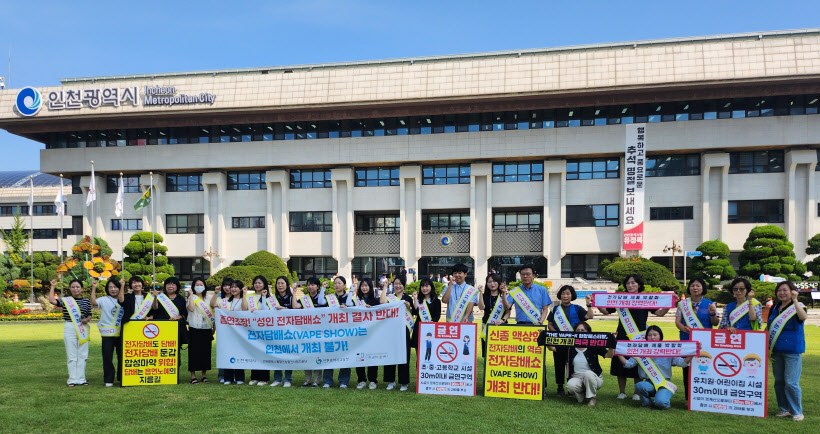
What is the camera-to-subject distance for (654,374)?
7613mm

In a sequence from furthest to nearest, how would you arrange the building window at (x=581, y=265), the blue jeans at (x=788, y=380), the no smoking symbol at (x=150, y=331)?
the building window at (x=581, y=265) < the no smoking symbol at (x=150, y=331) < the blue jeans at (x=788, y=380)

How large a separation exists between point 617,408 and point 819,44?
35.6m

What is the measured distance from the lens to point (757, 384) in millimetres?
7137

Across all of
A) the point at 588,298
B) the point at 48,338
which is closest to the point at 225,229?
the point at 48,338

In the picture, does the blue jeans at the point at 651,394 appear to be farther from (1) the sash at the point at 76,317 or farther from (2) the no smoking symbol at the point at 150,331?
(1) the sash at the point at 76,317

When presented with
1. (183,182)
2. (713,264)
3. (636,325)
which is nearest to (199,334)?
(636,325)

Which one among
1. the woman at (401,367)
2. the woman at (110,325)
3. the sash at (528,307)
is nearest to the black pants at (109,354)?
the woman at (110,325)

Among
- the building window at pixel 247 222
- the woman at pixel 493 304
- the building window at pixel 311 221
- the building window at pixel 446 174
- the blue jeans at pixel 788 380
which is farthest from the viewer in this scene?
the building window at pixel 247 222

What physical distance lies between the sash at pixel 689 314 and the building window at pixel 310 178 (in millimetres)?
33762

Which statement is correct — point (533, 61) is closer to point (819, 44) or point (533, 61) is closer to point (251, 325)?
point (819, 44)

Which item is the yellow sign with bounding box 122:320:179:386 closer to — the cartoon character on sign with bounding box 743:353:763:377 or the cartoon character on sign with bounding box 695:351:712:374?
the cartoon character on sign with bounding box 695:351:712:374

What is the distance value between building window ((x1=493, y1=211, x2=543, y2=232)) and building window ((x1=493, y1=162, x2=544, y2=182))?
2.65 metres

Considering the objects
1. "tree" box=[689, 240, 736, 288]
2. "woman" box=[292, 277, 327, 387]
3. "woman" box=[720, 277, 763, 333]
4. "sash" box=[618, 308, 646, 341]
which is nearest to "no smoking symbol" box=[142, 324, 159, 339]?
"woman" box=[292, 277, 327, 387]

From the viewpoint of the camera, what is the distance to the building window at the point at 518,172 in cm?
3731
